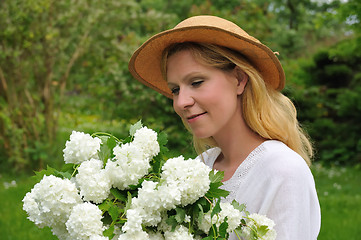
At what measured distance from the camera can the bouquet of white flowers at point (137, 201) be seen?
4.83ft

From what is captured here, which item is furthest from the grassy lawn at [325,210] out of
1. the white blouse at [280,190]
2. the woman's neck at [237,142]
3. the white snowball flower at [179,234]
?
the white snowball flower at [179,234]

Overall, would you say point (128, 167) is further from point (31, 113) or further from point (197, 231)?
point (31, 113)

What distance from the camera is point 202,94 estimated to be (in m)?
2.07

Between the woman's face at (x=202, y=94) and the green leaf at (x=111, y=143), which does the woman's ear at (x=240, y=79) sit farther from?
the green leaf at (x=111, y=143)

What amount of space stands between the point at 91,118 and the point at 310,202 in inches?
441

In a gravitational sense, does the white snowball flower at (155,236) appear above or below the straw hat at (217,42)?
below

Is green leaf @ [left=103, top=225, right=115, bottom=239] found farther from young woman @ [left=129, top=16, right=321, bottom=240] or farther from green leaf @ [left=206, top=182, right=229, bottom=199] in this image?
young woman @ [left=129, top=16, right=321, bottom=240]

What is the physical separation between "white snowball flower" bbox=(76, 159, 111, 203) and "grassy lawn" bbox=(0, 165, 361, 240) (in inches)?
132

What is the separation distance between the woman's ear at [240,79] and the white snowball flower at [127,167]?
2.85ft

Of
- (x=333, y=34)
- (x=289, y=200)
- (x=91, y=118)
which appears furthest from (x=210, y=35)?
(x=333, y=34)

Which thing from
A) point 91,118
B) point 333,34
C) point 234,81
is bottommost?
point 91,118

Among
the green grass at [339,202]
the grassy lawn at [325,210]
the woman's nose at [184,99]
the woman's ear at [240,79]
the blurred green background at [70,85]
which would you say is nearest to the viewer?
the woman's nose at [184,99]

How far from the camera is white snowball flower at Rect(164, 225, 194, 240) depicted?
58.6 inches

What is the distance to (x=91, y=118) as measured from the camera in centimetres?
1273
